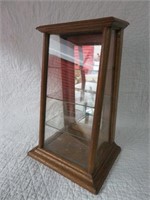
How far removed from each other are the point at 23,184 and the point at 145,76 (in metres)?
0.83

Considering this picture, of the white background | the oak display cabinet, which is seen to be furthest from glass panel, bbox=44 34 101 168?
the white background

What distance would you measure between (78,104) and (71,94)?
0.19ft

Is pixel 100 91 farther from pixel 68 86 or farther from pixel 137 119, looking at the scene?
pixel 137 119

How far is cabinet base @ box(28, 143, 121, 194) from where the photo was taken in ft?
2.29

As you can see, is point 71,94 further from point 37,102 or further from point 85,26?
point 37,102

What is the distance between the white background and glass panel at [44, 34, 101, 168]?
0.49 feet

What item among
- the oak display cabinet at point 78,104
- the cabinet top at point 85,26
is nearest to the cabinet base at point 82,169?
the oak display cabinet at point 78,104

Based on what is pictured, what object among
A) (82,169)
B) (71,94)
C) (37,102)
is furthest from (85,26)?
(37,102)

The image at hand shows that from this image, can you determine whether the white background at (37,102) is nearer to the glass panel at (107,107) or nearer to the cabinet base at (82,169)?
the cabinet base at (82,169)

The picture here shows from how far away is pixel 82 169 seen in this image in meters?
0.73

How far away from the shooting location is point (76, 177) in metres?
0.72

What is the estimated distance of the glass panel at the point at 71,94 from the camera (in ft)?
2.32

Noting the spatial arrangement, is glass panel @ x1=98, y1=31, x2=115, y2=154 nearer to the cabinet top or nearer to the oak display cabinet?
the oak display cabinet

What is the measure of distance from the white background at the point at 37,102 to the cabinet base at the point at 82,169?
3 centimetres
